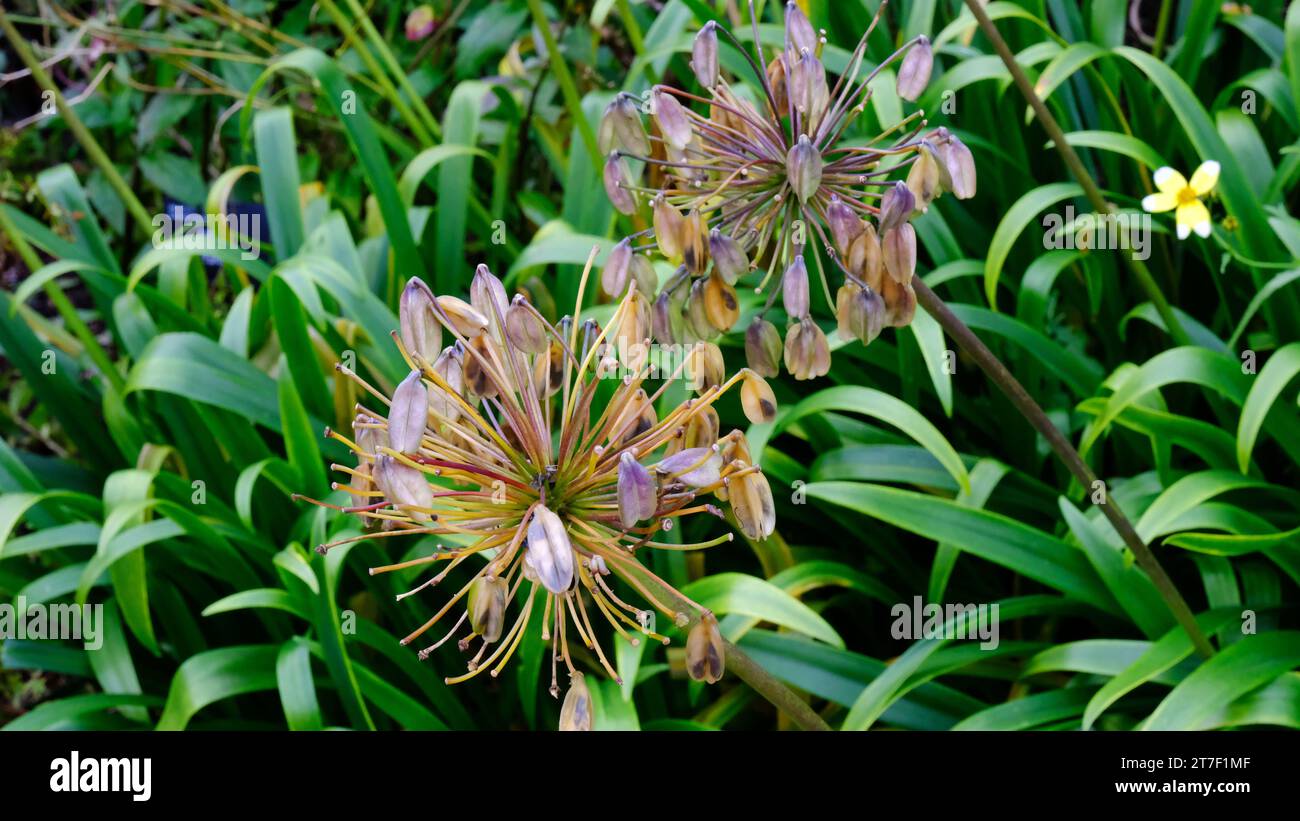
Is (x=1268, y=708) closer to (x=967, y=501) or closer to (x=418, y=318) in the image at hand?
(x=967, y=501)

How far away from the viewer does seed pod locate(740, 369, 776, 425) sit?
1264 millimetres

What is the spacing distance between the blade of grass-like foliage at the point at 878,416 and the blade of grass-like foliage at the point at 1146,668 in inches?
16.0

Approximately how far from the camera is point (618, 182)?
56.7 inches

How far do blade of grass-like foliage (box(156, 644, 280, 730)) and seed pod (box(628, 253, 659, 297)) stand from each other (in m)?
1.30

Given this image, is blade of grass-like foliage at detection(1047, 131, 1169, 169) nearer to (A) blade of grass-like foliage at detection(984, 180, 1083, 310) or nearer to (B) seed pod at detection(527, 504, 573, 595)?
(A) blade of grass-like foliage at detection(984, 180, 1083, 310)

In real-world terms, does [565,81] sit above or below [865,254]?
above

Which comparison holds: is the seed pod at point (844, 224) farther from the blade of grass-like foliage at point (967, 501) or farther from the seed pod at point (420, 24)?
the seed pod at point (420, 24)

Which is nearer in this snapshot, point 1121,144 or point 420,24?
point 1121,144

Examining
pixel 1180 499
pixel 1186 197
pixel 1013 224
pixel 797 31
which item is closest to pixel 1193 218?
pixel 1186 197

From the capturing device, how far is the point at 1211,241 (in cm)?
250

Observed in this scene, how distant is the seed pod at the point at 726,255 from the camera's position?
49.9 inches

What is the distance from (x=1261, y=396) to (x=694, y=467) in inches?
52.6
